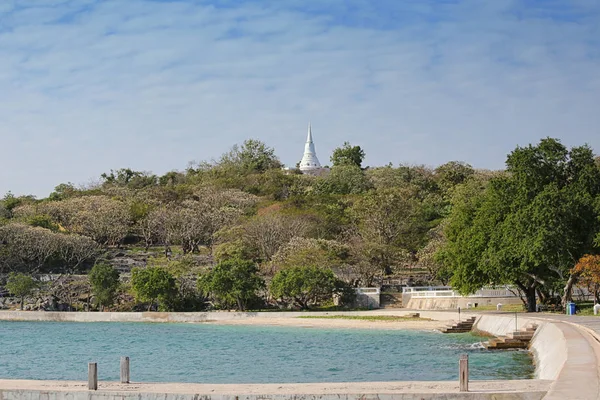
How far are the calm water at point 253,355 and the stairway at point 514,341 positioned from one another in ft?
2.19

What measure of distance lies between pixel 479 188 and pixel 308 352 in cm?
4851

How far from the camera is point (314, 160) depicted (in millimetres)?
170875

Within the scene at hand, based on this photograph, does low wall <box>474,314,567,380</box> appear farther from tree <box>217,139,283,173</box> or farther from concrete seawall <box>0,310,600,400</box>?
tree <box>217,139,283,173</box>

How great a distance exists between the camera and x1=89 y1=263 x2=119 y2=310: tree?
206 feet

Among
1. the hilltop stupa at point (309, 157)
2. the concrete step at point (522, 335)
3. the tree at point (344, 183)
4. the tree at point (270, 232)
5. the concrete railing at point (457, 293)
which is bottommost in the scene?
the concrete step at point (522, 335)

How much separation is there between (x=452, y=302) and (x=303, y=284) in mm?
10381

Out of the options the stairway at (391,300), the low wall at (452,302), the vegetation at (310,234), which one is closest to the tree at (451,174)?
the vegetation at (310,234)

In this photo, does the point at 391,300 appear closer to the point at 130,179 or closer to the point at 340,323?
the point at 340,323

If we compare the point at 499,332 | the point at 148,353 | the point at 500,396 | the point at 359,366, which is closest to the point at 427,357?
the point at 359,366

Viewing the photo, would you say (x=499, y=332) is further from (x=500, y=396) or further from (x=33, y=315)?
(x=33, y=315)

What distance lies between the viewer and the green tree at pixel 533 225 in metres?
41.0

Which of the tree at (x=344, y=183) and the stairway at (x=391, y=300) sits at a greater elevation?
the tree at (x=344, y=183)

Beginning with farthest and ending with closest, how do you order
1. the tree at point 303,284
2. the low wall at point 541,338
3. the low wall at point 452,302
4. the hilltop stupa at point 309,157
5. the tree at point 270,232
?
the hilltop stupa at point 309,157
the tree at point 270,232
the tree at point 303,284
the low wall at point 452,302
the low wall at point 541,338

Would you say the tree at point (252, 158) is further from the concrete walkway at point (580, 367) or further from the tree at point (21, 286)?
the concrete walkway at point (580, 367)
